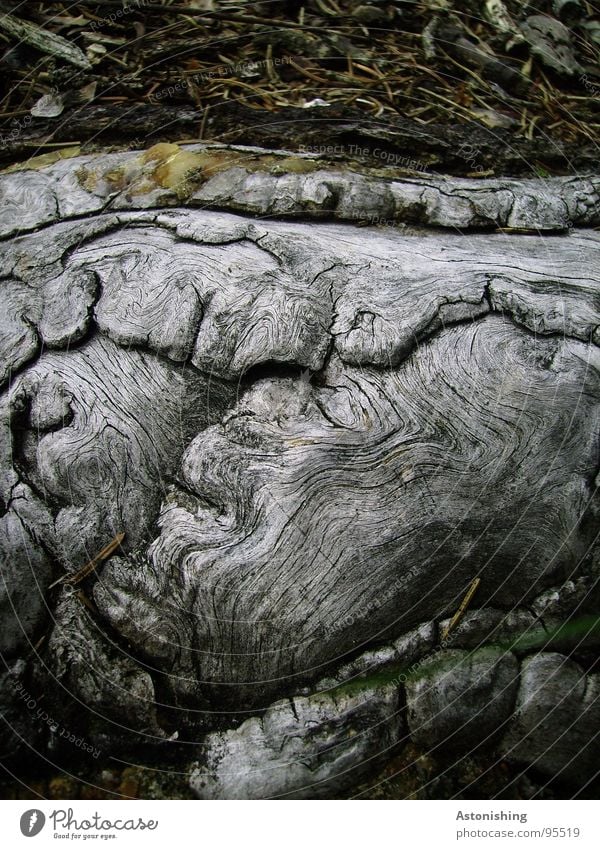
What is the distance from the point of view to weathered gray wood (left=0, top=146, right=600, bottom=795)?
7.23 feet

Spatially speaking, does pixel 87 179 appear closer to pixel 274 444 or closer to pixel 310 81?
pixel 310 81

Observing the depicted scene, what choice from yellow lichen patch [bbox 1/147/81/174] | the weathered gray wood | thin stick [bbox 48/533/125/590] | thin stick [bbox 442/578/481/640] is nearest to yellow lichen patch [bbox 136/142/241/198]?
the weathered gray wood

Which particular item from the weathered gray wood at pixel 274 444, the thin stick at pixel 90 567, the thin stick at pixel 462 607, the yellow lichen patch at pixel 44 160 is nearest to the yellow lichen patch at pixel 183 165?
the weathered gray wood at pixel 274 444

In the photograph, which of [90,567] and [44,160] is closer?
[90,567]

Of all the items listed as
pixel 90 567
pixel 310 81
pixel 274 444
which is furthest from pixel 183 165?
pixel 90 567

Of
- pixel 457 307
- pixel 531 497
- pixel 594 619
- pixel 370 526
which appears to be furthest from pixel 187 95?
pixel 594 619

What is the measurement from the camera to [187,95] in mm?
2838

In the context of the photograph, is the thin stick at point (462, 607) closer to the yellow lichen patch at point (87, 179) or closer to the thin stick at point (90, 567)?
the thin stick at point (90, 567)

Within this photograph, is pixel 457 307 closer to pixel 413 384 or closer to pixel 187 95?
pixel 413 384

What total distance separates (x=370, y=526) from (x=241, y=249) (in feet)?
3.78

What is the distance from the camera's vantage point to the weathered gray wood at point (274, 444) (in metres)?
2.20

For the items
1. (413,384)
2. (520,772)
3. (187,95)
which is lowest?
(520,772)

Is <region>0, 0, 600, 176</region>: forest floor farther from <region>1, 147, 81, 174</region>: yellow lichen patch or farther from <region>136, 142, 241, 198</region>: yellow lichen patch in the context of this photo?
<region>136, 142, 241, 198</region>: yellow lichen patch

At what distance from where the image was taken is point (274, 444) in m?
2.24
